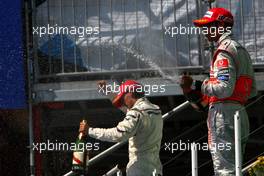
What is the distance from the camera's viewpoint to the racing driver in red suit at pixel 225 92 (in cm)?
661

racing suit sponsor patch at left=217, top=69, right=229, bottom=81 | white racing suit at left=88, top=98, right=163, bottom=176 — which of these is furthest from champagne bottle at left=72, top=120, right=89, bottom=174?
racing suit sponsor patch at left=217, top=69, right=229, bottom=81

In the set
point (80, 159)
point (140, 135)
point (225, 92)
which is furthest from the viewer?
point (80, 159)

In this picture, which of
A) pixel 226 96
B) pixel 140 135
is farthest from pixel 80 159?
pixel 226 96

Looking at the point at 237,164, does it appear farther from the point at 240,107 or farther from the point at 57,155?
the point at 57,155

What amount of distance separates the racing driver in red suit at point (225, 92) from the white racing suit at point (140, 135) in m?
0.37

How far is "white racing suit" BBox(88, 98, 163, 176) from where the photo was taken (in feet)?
22.1

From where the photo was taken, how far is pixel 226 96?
659 centimetres

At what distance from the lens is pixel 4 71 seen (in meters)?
8.52

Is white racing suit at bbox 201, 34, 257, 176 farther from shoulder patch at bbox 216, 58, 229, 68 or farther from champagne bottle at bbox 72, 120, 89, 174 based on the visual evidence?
champagne bottle at bbox 72, 120, 89, 174

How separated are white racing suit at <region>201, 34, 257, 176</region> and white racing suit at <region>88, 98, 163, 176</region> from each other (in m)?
0.46

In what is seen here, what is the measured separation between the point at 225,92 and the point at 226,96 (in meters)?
0.04

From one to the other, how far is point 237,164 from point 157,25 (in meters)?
2.48

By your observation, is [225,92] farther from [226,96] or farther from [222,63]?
[222,63]

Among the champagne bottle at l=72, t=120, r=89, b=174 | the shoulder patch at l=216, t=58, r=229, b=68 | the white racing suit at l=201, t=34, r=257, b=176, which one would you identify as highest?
the shoulder patch at l=216, t=58, r=229, b=68
